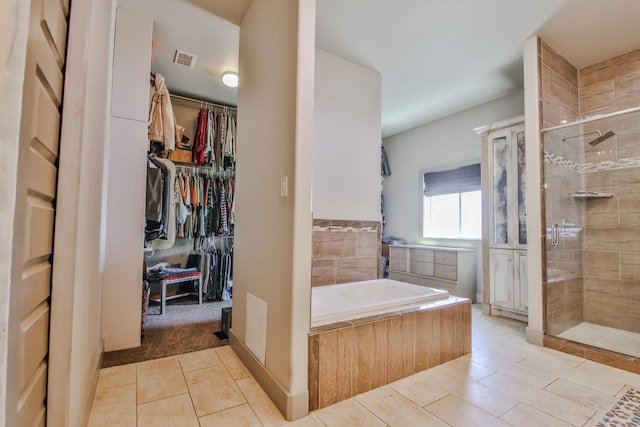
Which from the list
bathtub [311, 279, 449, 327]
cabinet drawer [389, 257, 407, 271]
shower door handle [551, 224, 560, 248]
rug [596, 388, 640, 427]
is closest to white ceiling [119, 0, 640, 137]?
shower door handle [551, 224, 560, 248]

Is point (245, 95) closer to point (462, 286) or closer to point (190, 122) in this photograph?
point (190, 122)

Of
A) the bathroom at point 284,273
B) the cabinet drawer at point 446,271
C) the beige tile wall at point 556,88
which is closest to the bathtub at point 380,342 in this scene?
the bathroom at point 284,273

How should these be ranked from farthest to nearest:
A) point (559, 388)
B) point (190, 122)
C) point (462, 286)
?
1. point (190, 122)
2. point (462, 286)
3. point (559, 388)

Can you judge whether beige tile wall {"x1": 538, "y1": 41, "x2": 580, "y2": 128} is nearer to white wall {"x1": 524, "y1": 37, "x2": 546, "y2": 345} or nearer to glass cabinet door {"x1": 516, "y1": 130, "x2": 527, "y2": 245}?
white wall {"x1": 524, "y1": 37, "x2": 546, "y2": 345}

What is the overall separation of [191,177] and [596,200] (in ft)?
15.2

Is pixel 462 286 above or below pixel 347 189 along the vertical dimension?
below

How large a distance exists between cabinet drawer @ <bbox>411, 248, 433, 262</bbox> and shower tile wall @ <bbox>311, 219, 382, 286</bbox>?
1247mm

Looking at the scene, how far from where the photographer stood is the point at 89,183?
1364mm

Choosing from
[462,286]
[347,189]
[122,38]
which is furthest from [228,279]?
[462,286]

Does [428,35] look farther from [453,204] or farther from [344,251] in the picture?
[453,204]

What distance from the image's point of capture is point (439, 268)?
4.19 metres

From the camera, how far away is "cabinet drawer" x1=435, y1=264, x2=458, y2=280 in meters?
4.00

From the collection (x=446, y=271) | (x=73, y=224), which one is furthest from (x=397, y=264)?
(x=73, y=224)

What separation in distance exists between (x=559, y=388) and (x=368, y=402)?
1248 mm
